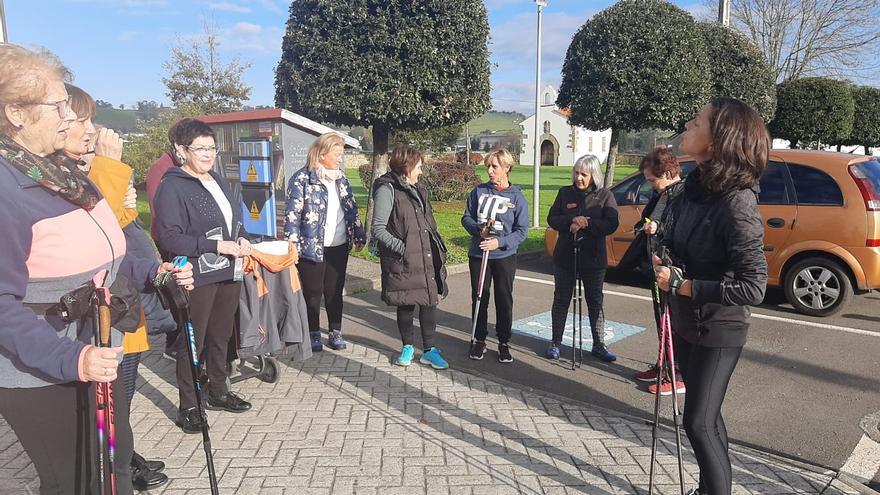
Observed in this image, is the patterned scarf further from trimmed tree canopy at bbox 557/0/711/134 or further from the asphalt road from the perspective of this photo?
trimmed tree canopy at bbox 557/0/711/134

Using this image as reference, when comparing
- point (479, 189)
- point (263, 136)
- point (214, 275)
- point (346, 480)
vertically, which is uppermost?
point (263, 136)

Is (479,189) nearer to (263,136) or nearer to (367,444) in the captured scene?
(367,444)

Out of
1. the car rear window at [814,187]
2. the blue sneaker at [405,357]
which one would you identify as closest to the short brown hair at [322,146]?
the blue sneaker at [405,357]

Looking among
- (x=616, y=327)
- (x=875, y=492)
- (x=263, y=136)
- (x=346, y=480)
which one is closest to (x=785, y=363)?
(x=616, y=327)

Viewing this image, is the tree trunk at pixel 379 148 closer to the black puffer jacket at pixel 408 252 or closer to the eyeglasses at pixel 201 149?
the black puffer jacket at pixel 408 252

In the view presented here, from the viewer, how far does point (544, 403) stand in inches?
170

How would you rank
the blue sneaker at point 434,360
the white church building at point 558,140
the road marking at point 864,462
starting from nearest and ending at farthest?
the road marking at point 864,462 < the blue sneaker at point 434,360 < the white church building at point 558,140

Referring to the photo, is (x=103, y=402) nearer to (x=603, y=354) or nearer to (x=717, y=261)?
(x=717, y=261)

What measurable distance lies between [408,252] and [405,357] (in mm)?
954

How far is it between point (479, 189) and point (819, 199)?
4.13 metres

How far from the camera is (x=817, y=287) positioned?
21.6ft

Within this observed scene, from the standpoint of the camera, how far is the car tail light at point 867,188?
6230mm

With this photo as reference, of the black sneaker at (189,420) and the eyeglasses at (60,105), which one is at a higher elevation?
the eyeglasses at (60,105)

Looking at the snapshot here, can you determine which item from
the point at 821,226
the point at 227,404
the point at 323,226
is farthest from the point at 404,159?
the point at 821,226
